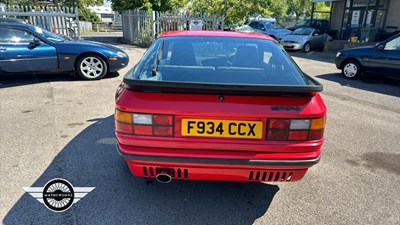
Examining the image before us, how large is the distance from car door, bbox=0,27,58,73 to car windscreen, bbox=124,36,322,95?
469 cm

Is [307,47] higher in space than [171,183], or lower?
higher

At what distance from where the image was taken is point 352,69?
8555 millimetres

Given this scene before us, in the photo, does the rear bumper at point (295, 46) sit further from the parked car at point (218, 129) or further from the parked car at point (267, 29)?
the parked car at point (218, 129)

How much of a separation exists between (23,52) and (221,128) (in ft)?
20.3

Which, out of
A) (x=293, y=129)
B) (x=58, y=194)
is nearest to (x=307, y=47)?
(x=293, y=129)

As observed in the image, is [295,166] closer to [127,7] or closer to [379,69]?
[379,69]

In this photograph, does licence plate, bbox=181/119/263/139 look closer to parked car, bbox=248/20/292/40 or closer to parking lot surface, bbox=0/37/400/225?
parking lot surface, bbox=0/37/400/225

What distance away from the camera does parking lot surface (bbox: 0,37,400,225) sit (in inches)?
98.8

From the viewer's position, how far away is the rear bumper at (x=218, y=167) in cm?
222

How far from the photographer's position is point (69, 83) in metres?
7.03

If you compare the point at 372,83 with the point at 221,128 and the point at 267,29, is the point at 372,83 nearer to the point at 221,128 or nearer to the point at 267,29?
the point at 221,128

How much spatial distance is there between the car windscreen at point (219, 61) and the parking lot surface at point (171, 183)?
1.10 metres

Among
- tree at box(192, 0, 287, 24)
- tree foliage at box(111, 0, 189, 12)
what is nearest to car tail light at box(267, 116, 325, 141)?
tree at box(192, 0, 287, 24)

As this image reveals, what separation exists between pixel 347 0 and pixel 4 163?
20.3 m
